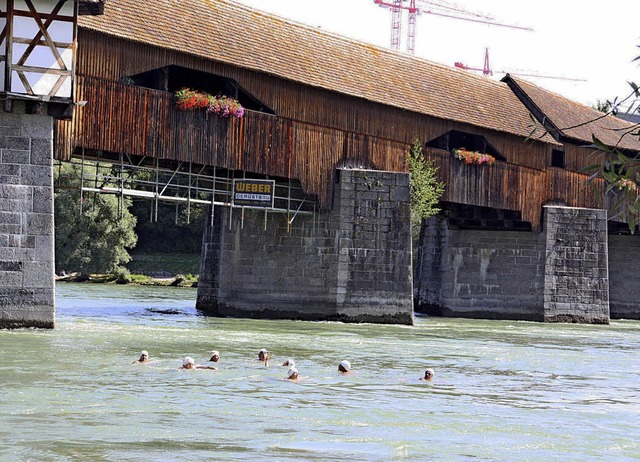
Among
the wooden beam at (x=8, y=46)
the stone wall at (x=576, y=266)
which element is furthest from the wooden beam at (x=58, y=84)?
the stone wall at (x=576, y=266)

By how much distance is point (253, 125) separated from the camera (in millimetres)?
22688

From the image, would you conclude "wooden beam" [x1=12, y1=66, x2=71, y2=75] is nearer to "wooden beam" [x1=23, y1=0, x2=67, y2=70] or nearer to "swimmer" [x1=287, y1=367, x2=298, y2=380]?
"wooden beam" [x1=23, y1=0, x2=67, y2=70]

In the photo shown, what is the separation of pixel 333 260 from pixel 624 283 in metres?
15.1

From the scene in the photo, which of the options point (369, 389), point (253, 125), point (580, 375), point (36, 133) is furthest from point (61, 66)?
point (580, 375)

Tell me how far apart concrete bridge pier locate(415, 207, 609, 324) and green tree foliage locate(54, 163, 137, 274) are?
786 inches

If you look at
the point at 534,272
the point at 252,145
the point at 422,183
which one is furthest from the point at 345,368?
the point at 534,272

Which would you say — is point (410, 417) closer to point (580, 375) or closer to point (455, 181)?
point (580, 375)

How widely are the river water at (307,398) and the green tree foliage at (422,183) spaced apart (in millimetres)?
6194

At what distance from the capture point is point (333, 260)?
77.5 ft

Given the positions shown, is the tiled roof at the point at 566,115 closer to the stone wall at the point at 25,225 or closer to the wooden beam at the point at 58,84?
the wooden beam at the point at 58,84

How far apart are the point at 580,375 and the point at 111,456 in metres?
8.85

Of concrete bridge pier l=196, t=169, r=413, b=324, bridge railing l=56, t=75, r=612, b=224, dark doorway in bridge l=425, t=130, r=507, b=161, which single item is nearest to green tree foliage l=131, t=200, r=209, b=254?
dark doorway in bridge l=425, t=130, r=507, b=161

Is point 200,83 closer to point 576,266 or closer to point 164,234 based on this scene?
point 576,266

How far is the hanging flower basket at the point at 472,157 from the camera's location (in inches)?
1086
